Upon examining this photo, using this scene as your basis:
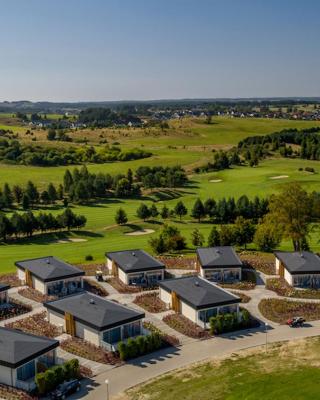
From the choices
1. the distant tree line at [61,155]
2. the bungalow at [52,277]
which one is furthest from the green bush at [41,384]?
the distant tree line at [61,155]

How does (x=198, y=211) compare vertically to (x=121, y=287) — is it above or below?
above

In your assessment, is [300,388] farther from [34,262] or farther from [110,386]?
[34,262]

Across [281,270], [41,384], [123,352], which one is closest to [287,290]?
[281,270]

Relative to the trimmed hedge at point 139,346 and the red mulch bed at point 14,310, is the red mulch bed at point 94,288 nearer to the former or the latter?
the red mulch bed at point 14,310

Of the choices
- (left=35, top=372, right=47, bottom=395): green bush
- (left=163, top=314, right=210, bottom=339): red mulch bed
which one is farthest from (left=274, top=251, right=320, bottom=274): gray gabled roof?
(left=35, top=372, right=47, bottom=395): green bush

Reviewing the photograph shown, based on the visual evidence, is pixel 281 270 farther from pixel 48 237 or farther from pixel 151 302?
pixel 48 237

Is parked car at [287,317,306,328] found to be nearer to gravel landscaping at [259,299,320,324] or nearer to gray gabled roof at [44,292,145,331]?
gravel landscaping at [259,299,320,324]
